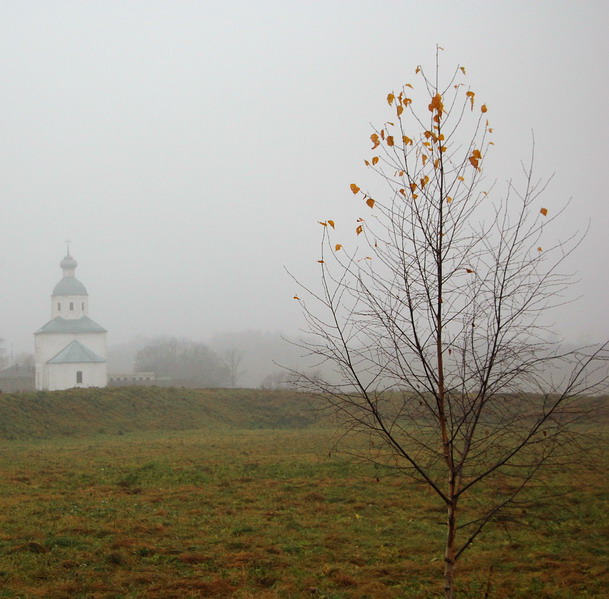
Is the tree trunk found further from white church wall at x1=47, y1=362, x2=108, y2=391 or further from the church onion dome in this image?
the church onion dome

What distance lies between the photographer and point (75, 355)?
197 feet

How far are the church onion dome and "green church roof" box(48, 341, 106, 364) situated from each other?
701cm

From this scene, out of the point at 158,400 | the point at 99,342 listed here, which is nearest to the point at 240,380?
the point at 99,342

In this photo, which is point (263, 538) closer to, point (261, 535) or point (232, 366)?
point (261, 535)

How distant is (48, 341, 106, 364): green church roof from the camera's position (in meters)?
59.5

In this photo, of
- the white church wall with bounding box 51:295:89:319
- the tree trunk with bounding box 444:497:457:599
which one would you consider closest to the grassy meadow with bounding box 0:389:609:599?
the tree trunk with bounding box 444:497:457:599

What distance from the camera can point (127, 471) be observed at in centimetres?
1870

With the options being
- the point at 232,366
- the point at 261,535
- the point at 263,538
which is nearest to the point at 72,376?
the point at 232,366

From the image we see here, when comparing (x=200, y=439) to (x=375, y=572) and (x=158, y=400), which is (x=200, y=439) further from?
(x=375, y=572)

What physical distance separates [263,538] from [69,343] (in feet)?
183

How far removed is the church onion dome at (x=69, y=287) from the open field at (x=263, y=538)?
5031 cm

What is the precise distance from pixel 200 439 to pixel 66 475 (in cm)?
1162

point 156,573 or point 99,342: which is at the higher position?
point 99,342

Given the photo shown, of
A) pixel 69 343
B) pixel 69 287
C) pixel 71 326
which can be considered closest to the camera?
pixel 69 343
